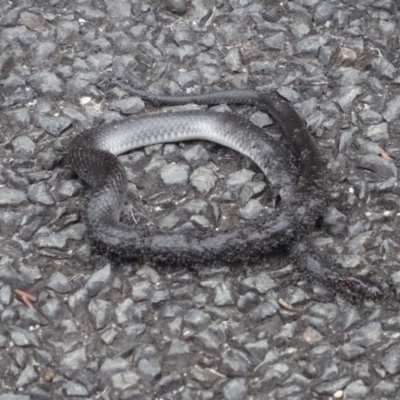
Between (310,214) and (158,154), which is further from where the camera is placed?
(158,154)

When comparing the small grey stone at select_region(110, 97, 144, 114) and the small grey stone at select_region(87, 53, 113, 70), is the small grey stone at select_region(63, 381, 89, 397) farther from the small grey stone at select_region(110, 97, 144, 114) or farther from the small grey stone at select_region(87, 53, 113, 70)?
the small grey stone at select_region(87, 53, 113, 70)

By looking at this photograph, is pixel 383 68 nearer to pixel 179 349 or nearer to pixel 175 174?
pixel 175 174

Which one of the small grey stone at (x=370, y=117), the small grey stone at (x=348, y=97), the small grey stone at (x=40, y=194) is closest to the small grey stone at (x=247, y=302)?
the small grey stone at (x=40, y=194)

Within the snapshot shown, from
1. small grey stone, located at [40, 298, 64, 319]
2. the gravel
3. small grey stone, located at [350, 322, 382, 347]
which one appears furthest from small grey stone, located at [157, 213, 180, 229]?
small grey stone, located at [350, 322, 382, 347]

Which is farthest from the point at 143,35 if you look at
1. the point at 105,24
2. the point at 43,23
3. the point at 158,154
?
the point at 158,154

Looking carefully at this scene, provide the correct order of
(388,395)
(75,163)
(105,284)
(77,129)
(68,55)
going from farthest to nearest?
(68,55), (77,129), (75,163), (105,284), (388,395)

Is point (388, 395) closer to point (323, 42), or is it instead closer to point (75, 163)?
point (75, 163)

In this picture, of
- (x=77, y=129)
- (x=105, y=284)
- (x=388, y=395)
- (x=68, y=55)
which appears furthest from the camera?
(x=68, y=55)
